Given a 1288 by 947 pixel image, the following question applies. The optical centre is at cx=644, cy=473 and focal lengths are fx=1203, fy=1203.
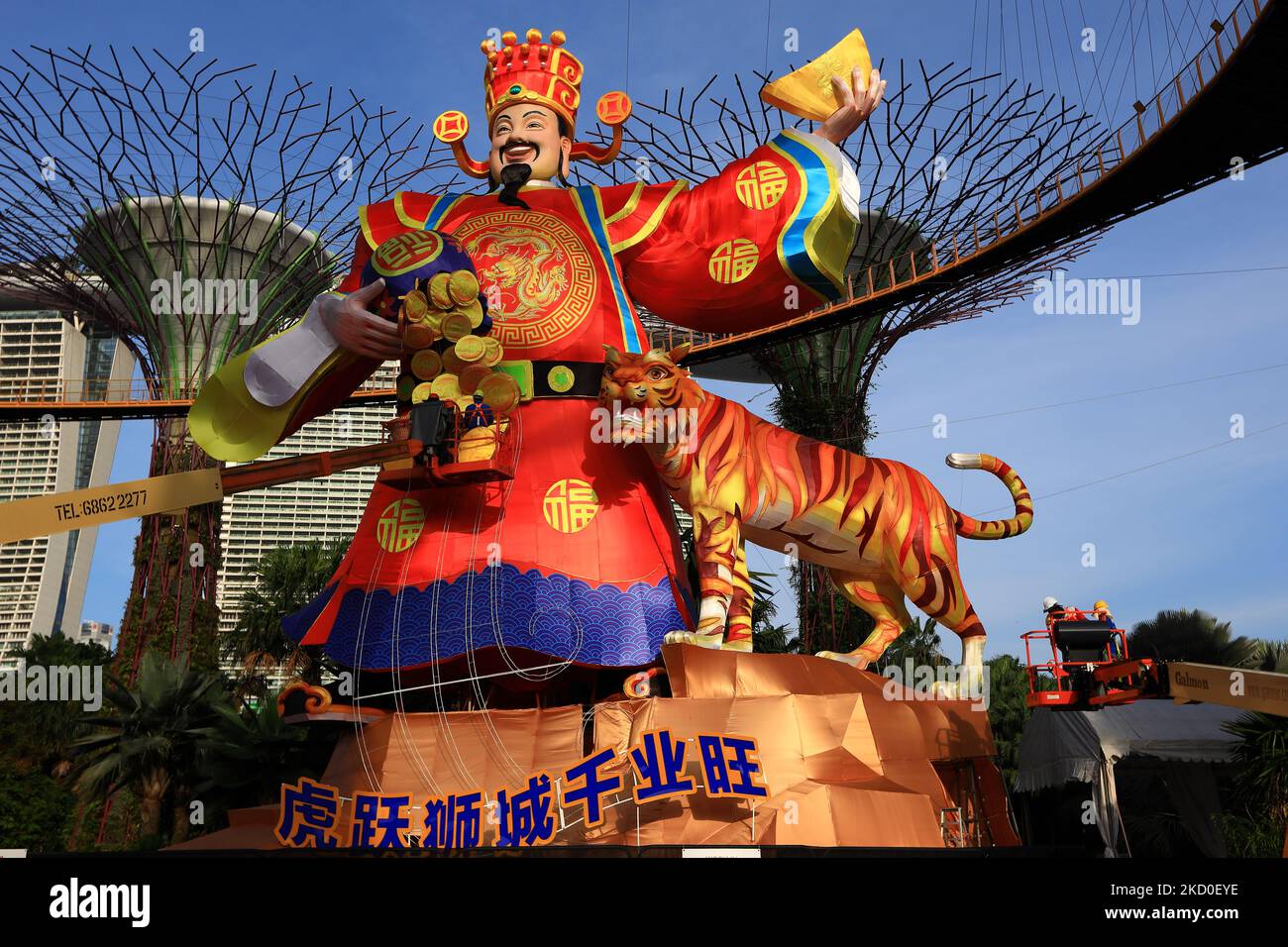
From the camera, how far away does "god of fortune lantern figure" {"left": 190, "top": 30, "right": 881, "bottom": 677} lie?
1075cm

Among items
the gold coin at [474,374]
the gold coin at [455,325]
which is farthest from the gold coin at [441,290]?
the gold coin at [474,374]

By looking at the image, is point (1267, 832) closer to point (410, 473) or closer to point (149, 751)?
point (410, 473)

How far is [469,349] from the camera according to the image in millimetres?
10875

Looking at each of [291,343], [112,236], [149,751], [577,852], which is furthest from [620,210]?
[112,236]

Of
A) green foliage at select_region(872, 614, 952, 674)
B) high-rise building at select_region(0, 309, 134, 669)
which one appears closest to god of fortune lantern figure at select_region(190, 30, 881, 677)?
green foliage at select_region(872, 614, 952, 674)

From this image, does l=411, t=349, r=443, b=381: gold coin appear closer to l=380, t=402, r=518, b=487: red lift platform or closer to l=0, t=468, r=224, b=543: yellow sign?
l=380, t=402, r=518, b=487: red lift platform

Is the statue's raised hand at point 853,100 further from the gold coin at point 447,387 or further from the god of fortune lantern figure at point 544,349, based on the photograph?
the gold coin at point 447,387

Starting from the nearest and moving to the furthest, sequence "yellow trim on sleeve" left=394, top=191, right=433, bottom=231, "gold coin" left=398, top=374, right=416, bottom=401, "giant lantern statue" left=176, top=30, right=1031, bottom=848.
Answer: "giant lantern statue" left=176, top=30, right=1031, bottom=848 < "gold coin" left=398, top=374, right=416, bottom=401 < "yellow trim on sleeve" left=394, top=191, right=433, bottom=231

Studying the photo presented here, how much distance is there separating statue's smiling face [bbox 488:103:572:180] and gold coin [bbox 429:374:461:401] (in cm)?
273

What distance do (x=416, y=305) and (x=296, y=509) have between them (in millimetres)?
32838

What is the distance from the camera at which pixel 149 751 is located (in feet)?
54.9

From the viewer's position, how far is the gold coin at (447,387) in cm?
1095

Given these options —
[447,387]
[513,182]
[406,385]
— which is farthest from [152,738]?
[513,182]
